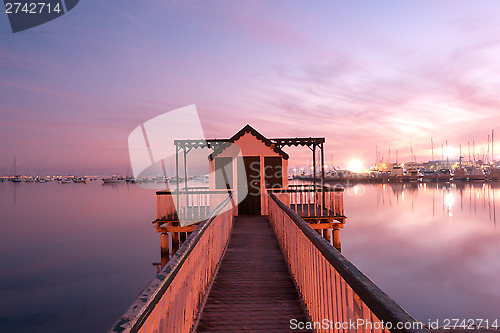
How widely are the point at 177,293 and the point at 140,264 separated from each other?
2197cm

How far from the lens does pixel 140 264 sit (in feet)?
74.6

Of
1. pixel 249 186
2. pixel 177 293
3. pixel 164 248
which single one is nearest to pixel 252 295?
pixel 177 293

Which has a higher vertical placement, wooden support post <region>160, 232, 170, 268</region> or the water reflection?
wooden support post <region>160, 232, 170, 268</region>

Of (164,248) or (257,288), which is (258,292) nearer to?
(257,288)

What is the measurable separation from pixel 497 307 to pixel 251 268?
16133mm

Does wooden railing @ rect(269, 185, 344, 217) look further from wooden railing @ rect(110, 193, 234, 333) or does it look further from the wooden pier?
wooden railing @ rect(110, 193, 234, 333)

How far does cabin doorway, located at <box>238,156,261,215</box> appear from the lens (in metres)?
14.9

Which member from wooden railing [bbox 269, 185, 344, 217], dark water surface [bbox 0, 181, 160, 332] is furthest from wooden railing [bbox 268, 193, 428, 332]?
dark water surface [bbox 0, 181, 160, 332]

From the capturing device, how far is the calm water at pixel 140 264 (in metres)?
15.0

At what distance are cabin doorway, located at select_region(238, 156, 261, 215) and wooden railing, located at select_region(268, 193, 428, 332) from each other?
10.0 metres

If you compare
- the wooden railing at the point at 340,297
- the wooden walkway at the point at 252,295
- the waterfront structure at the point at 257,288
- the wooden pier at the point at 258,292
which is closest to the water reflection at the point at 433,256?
the wooden walkway at the point at 252,295

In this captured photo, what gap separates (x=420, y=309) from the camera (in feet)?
48.8

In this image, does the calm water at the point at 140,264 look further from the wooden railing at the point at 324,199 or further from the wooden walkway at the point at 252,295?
the wooden walkway at the point at 252,295

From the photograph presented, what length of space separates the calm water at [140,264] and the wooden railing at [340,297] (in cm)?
1331
